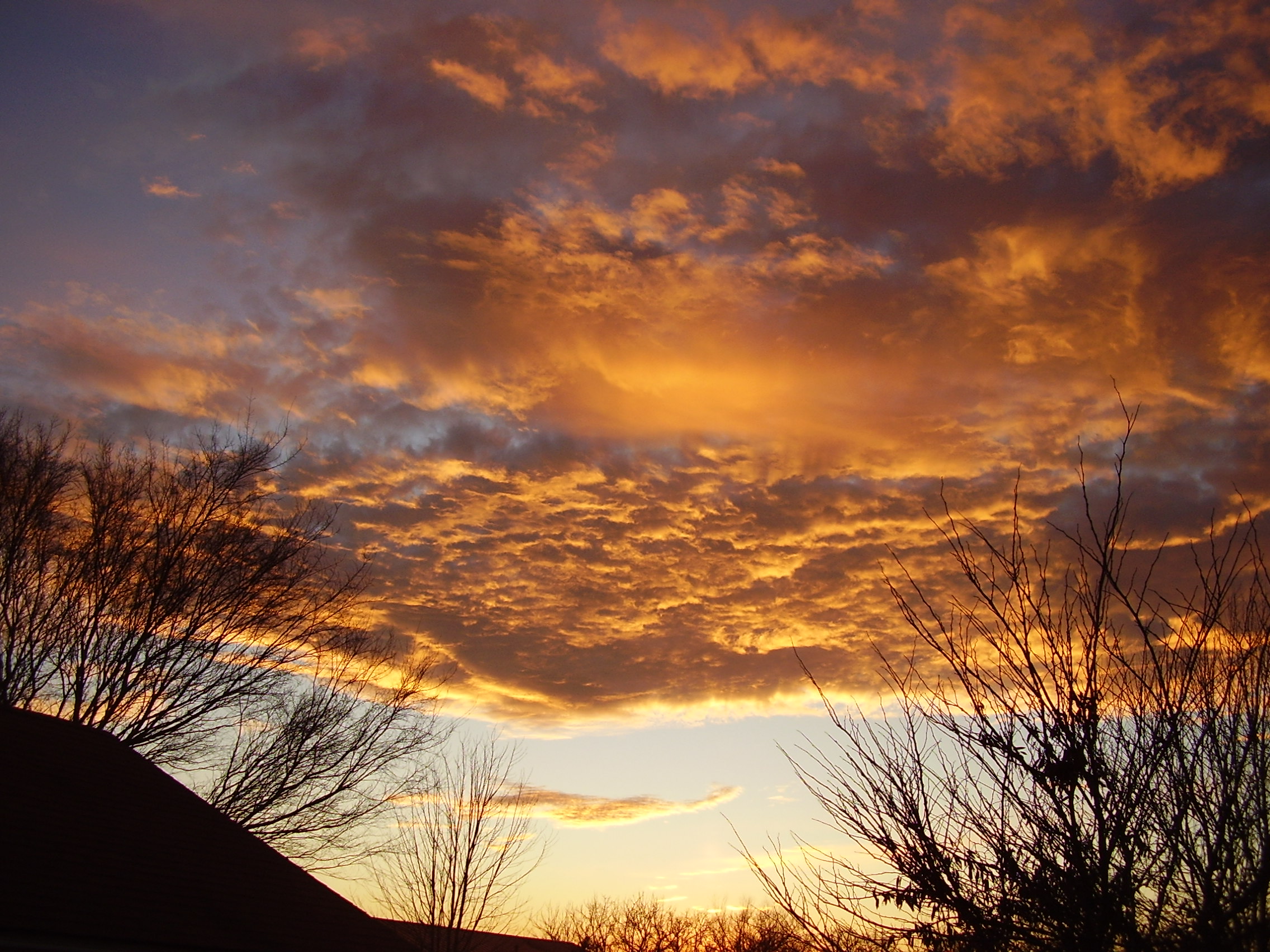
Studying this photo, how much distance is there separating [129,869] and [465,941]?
22.1m

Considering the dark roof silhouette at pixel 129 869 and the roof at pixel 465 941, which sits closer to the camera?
the dark roof silhouette at pixel 129 869

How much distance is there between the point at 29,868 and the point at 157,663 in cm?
1062

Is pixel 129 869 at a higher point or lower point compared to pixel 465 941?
higher

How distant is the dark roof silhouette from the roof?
472 centimetres

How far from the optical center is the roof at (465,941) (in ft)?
77.9

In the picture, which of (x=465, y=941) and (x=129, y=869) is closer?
(x=129, y=869)

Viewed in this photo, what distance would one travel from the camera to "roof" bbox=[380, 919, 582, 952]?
23734 millimetres

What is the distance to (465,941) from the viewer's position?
29.5 meters

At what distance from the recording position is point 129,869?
35.5 feet

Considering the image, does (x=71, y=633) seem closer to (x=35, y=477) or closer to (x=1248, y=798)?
(x=35, y=477)

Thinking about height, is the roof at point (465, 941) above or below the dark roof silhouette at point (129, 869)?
below

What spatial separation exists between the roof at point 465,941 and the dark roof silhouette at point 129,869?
15.5ft

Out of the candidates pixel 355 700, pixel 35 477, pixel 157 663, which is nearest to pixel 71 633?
pixel 157 663

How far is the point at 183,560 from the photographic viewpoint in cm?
1991
